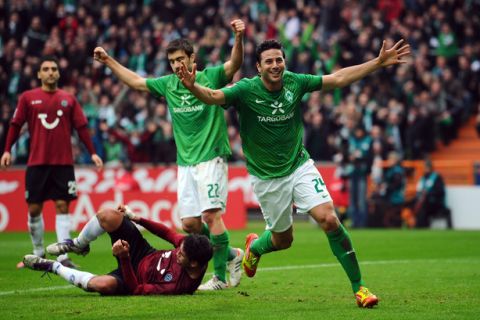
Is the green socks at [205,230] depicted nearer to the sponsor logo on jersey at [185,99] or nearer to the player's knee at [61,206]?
the sponsor logo on jersey at [185,99]

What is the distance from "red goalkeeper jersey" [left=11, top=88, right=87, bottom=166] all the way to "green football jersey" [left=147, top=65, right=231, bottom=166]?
2.66 m

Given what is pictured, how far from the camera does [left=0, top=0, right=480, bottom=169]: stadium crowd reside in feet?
84.9

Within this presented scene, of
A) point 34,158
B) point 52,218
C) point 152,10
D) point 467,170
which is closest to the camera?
point 34,158

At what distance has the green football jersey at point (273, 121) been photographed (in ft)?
32.3

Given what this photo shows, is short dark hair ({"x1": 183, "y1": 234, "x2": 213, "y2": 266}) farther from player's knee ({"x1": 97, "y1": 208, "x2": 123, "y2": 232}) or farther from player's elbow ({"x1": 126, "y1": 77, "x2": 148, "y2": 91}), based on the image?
player's elbow ({"x1": 126, "y1": 77, "x2": 148, "y2": 91})

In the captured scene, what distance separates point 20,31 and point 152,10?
4.40 metres

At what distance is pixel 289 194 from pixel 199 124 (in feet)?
6.08

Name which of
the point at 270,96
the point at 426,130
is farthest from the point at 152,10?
the point at 270,96

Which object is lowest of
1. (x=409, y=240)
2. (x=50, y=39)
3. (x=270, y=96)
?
(x=409, y=240)

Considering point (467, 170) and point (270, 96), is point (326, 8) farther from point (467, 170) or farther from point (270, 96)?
point (270, 96)

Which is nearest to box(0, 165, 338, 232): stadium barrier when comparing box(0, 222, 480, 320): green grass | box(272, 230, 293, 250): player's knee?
box(0, 222, 480, 320): green grass

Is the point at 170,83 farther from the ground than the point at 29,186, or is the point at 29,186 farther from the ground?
the point at 170,83

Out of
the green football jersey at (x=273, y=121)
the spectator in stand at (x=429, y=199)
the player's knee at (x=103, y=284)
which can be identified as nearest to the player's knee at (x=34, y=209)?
the player's knee at (x=103, y=284)

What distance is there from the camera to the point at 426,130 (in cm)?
2603
